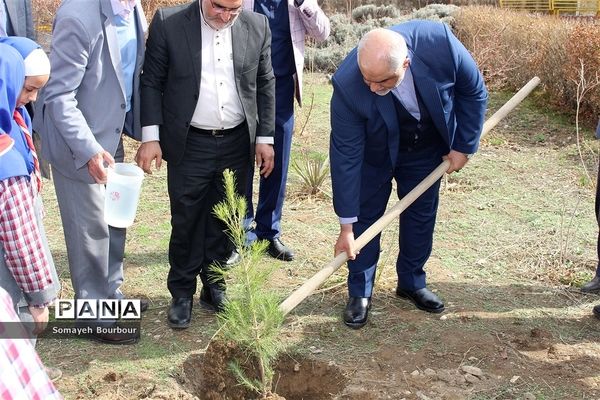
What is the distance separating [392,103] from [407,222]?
33.0 inches

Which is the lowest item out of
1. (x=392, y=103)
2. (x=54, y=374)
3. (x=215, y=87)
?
(x=54, y=374)

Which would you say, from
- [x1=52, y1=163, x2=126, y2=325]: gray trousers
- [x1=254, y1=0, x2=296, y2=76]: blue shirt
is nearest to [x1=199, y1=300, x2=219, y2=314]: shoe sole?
[x1=52, y1=163, x2=126, y2=325]: gray trousers

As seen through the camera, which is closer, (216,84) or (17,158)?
(17,158)

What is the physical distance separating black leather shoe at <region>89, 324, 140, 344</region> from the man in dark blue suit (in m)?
1.19

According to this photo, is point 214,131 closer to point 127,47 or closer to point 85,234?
point 127,47

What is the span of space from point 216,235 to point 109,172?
2.76 ft

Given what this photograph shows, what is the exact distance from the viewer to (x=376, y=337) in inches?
161

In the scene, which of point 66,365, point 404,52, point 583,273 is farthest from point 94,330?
point 583,273

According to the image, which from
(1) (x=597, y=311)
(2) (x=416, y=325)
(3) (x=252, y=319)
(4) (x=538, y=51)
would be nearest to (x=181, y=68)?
(3) (x=252, y=319)

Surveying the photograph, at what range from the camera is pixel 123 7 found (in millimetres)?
3490

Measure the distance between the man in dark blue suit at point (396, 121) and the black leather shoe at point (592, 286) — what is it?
1.15 meters

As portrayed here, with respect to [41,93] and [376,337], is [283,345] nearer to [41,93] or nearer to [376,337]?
[376,337]

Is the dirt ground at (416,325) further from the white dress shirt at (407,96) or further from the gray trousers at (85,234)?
the white dress shirt at (407,96)

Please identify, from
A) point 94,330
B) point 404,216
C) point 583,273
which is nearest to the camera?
point 94,330
